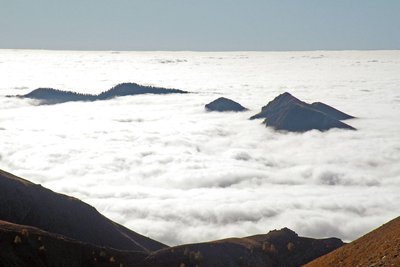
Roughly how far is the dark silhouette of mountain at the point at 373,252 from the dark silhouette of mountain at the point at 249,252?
85.6 ft

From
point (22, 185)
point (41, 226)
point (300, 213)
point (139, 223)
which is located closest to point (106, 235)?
point (41, 226)

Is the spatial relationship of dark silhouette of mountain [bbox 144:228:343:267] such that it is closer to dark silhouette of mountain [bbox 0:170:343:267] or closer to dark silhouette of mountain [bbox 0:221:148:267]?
→ dark silhouette of mountain [bbox 0:170:343:267]

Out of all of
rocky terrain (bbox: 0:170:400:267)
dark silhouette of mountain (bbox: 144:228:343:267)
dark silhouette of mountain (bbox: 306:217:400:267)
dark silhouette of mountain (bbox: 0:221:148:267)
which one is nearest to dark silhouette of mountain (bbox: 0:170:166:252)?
rocky terrain (bbox: 0:170:400:267)

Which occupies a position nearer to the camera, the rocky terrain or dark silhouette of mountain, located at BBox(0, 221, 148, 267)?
the rocky terrain

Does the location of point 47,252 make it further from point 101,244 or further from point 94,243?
point 101,244

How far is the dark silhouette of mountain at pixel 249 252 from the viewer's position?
226ft

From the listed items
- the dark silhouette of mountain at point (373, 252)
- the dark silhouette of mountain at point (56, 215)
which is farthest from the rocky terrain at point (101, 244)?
the dark silhouette of mountain at point (373, 252)

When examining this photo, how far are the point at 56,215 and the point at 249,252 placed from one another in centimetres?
3448

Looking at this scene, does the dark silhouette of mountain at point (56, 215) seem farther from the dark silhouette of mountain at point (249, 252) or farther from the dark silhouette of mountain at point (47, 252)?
the dark silhouette of mountain at point (47, 252)

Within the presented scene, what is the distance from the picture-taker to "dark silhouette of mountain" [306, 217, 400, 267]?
35.3 metres

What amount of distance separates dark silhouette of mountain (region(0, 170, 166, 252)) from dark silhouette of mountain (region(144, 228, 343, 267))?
50.6ft

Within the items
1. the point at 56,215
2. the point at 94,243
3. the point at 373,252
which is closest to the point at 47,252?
the point at 94,243

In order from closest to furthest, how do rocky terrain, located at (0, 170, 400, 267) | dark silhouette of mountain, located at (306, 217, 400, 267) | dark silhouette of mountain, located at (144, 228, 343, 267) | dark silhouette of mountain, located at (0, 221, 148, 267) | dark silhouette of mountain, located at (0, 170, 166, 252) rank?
1. dark silhouette of mountain, located at (306, 217, 400, 267)
2. rocky terrain, located at (0, 170, 400, 267)
3. dark silhouette of mountain, located at (0, 221, 148, 267)
4. dark silhouette of mountain, located at (144, 228, 343, 267)
5. dark silhouette of mountain, located at (0, 170, 166, 252)

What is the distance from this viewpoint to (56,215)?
8100 cm
